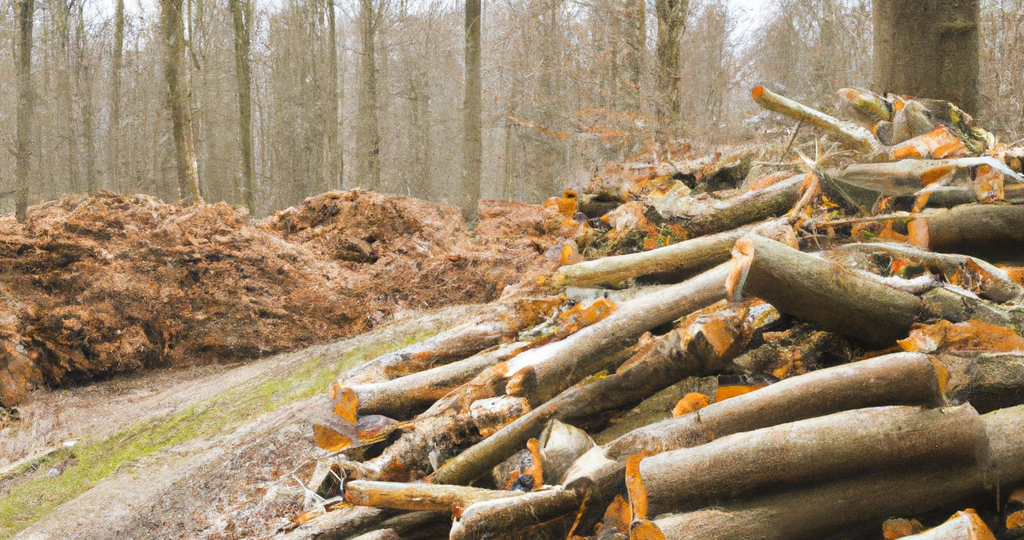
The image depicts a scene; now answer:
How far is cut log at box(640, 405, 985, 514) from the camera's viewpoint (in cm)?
209

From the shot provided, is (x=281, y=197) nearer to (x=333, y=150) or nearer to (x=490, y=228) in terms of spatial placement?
(x=333, y=150)

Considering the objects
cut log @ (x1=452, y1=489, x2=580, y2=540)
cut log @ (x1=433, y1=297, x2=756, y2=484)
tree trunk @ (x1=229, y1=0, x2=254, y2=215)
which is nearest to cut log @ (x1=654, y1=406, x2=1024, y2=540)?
cut log @ (x1=452, y1=489, x2=580, y2=540)

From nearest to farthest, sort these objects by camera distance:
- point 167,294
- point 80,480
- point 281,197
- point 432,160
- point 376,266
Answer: point 80,480 < point 167,294 < point 376,266 < point 281,197 < point 432,160

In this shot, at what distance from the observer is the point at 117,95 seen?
23844 mm

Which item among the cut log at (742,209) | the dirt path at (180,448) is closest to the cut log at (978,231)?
the cut log at (742,209)

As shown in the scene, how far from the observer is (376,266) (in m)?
8.86

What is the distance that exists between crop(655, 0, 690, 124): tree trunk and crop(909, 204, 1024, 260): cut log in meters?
8.38

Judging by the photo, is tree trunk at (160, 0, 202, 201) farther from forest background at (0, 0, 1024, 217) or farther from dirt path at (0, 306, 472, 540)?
dirt path at (0, 306, 472, 540)

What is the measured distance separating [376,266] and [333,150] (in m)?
14.7

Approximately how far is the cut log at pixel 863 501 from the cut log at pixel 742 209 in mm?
3167

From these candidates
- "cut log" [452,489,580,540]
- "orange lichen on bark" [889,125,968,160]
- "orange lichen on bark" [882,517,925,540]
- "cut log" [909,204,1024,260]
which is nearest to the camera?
"orange lichen on bark" [882,517,925,540]

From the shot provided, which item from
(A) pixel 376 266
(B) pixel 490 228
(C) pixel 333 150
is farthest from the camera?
(C) pixel 333 150

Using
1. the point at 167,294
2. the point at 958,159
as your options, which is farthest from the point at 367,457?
the point at 167,294

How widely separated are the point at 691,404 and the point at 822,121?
12.7 feet
